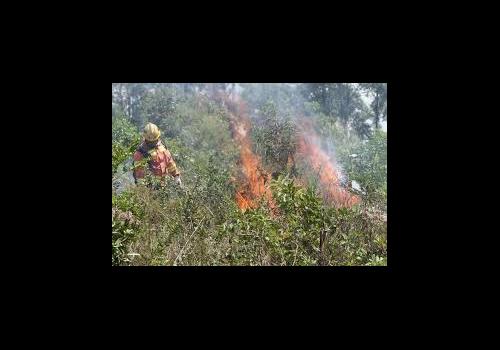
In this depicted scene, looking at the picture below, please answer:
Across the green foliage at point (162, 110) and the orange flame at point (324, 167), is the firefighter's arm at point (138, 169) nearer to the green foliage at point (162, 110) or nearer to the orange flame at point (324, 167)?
the green foliage at point (162, 110)

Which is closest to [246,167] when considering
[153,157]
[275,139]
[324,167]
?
[275,139]

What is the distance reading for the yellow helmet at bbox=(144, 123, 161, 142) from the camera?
544 cm

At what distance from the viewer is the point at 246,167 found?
5.56m

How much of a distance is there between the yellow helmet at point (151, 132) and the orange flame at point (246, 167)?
669 millimetres

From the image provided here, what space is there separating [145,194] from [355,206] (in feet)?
6.05

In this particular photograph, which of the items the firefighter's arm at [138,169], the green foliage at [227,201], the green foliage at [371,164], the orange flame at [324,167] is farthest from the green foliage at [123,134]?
the green foliage at [371,164]

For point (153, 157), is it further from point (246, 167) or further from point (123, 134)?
point (246, 167)

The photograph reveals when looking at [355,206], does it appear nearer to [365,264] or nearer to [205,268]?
[365,264]

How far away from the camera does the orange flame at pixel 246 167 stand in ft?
17.9

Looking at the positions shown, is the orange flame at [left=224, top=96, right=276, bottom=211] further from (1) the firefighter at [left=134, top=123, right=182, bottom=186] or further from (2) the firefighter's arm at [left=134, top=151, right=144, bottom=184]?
(2) the firefighter's arm at [left=134, top=151, right=144, bottom=184]

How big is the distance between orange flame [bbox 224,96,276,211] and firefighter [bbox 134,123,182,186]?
0.58 metres

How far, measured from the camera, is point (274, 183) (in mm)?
5332
